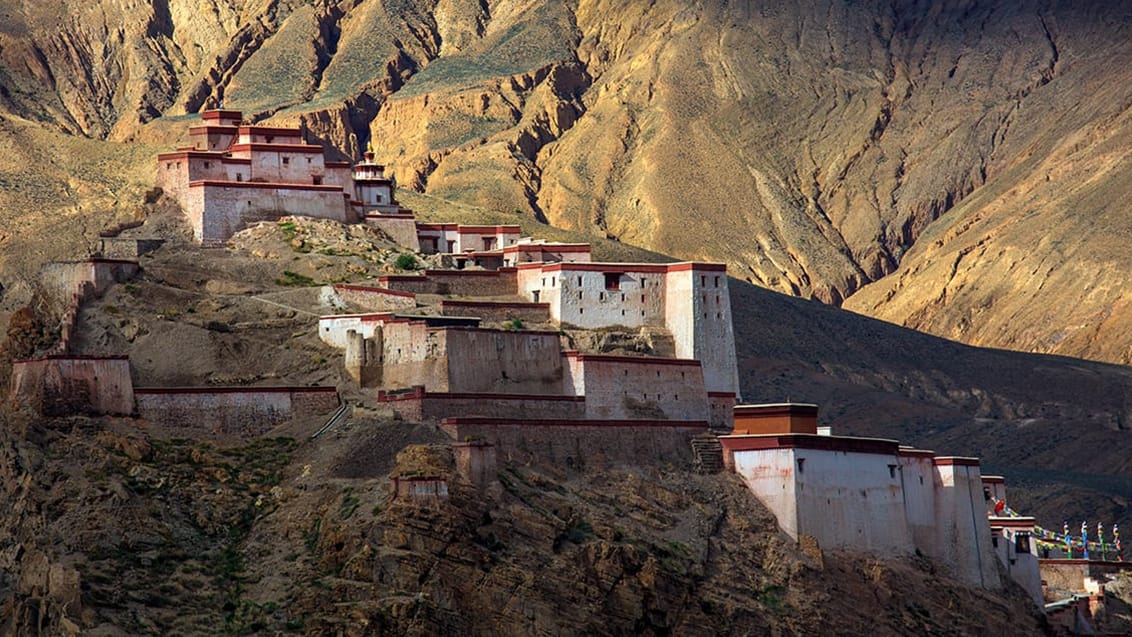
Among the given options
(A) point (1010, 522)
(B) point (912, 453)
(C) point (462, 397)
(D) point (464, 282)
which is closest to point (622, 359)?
(C) point (462, 397)

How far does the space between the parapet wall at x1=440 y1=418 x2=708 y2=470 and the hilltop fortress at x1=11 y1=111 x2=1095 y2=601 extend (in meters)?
0.07

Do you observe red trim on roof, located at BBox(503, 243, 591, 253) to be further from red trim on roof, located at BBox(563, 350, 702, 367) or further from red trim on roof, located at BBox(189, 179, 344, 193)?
red trim on roof, located at BBox(563, 350, 702, 367)

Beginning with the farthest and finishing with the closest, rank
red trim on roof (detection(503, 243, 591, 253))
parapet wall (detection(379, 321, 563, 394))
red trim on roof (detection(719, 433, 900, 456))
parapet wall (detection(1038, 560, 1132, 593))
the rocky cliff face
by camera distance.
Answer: the rocky cliff face → parapet wall (detection(1038, 560, 1132, 593)) → red trim on roof (detection(503, 243, 591, 253)) → red trim on roof (detection(719, 433, 900, 456)) → parapet wall (detection(379, 321, 563, 394))

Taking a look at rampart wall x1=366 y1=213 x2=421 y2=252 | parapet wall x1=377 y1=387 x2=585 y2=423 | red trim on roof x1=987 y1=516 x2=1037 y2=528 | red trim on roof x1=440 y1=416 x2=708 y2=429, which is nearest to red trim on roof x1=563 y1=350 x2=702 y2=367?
parapet wall x1=377 y1=387 x2=585 y2=423

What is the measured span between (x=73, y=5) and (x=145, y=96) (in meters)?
8.45

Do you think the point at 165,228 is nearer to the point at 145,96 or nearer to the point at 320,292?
the point at 320,292

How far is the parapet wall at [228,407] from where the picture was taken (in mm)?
71062

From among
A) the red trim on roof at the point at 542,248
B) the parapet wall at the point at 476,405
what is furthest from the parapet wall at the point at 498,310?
the red trim on roof at the point at 542,248

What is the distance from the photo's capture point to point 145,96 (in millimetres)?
189750

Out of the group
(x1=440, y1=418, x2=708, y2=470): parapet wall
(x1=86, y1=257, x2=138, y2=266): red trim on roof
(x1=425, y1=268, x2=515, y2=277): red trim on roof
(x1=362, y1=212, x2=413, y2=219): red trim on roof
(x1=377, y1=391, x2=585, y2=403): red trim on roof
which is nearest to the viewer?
(x1=440, y1=418, x2=708, y2=470): parapet wall

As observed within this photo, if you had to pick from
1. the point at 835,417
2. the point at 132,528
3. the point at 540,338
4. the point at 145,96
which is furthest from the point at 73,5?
the point at 132,528

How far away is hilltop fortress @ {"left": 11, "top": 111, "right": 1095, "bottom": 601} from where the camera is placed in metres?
71.8

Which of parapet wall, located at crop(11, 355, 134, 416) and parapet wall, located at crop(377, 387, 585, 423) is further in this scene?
parapet wall, located at crop(377, 387, 585, 423)

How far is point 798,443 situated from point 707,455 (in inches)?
113
